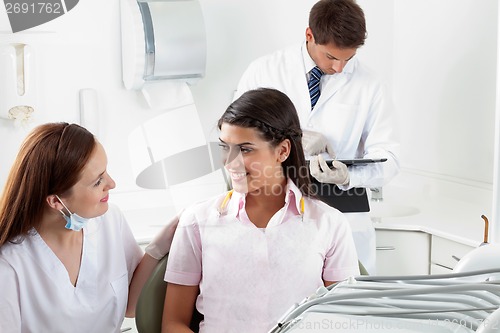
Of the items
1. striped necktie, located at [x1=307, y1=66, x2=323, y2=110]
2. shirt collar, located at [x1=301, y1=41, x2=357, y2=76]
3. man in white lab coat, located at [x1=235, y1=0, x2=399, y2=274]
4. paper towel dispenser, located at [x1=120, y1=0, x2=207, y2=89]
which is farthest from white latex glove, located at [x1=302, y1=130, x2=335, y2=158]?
paper towel dispenser, located at [x1=120, y1=0, x2=207, y2=89]

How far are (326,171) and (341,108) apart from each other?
10.9 inches

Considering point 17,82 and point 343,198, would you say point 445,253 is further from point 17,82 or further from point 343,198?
point 17,82

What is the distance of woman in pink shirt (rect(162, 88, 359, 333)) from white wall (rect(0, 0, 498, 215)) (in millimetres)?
1090

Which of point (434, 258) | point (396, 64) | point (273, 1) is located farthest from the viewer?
point (396, 64)

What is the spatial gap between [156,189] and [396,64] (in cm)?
115

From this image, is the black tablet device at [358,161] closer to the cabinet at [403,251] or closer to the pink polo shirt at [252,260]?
the cabinet at [403,251]

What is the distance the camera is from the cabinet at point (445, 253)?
2.35m

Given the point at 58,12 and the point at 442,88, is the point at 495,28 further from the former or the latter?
the point at 58,12

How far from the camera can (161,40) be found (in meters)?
2.50

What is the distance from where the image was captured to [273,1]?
2.89 metres

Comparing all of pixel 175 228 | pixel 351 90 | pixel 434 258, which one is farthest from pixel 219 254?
pixel 434 258

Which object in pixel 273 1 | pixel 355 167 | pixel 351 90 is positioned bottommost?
pixel 355 167

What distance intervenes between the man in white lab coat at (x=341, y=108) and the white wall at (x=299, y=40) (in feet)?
1.52

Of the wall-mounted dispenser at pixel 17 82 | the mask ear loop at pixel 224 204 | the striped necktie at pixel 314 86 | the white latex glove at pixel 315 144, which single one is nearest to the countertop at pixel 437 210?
the white latex glove at pixel 315 144
